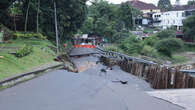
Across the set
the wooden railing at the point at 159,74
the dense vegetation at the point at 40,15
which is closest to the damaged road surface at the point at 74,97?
the wooden railing at the point at 159,74

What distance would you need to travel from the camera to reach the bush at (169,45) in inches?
1209

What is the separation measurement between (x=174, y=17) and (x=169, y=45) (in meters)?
21.5

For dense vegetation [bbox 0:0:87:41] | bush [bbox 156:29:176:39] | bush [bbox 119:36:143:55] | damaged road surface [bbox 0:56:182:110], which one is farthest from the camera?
bush [bbox 156:29:176:39]

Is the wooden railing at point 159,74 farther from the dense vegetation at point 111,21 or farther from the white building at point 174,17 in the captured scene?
the white building at point 174,17

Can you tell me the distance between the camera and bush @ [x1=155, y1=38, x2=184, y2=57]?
101 ft

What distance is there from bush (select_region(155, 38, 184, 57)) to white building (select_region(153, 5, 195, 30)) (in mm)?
18353

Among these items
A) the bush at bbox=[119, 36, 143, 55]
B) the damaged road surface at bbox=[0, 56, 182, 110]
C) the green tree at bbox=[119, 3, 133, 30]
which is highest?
the green tree at bbox=[119, 3, 133, 30]

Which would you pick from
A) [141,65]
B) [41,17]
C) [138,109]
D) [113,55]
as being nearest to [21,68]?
[138,109]

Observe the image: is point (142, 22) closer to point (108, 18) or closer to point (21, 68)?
point (108, 18)

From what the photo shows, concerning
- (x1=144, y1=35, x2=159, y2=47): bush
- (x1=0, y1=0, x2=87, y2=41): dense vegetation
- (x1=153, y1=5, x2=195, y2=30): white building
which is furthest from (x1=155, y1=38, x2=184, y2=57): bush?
(x1=153, y1=5, x2=195, y2=30): white building

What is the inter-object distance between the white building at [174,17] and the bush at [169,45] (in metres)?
18.4

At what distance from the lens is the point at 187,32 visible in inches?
1485

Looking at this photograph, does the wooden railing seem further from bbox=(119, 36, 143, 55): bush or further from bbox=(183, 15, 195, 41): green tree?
bbox=(183, 15, 195, 41): green tree

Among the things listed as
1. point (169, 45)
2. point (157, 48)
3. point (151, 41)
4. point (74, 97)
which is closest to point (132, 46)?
point (157, 48)
